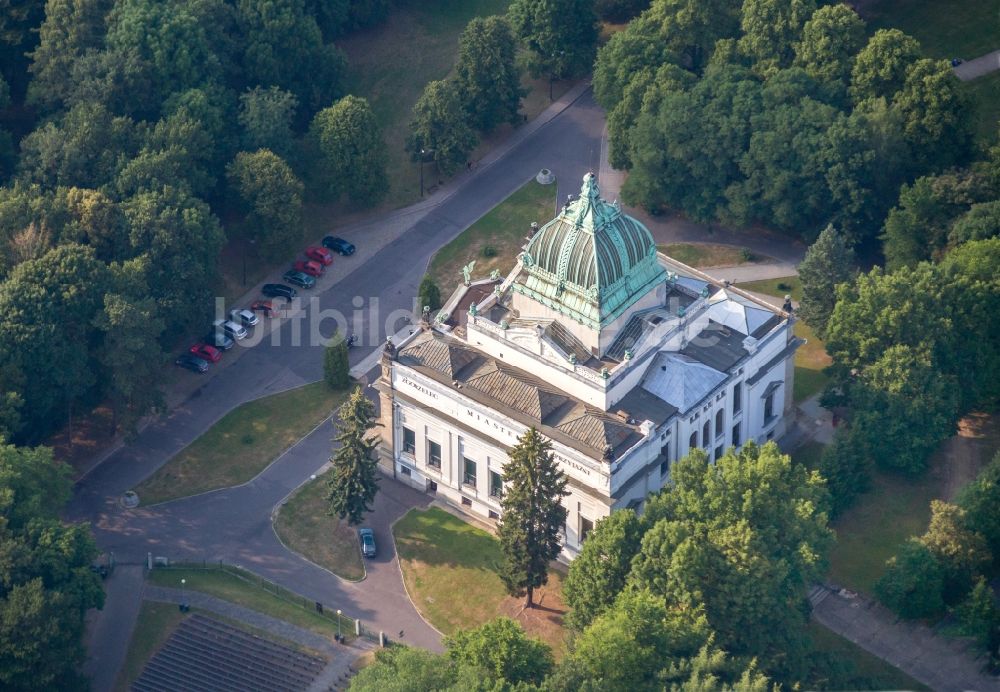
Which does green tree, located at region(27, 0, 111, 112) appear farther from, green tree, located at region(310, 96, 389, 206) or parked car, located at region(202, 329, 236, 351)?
parked car, located at region(202, 329, 236, 351)

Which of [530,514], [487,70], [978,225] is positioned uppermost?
[487,70]

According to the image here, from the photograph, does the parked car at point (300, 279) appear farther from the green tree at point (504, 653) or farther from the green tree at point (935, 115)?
the green tree at point (935, 115)

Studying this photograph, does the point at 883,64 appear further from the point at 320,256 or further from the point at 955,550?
the point at 320,256

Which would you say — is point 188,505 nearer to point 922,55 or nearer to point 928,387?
point 928,387

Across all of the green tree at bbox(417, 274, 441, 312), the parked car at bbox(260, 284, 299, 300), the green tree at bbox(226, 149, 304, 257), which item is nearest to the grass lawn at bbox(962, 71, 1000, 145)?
the green tree at bbox(417, 274, 441, 312)

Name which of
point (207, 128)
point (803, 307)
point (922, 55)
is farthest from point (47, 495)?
point (922, 55)

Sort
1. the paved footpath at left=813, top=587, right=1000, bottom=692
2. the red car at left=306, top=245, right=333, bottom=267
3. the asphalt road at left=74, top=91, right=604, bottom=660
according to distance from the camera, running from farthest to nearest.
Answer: the red car at left=306, top=245, right=333, bottom=267
the asphalt road at left=74, top=91, right=604, bottom=660
the paved footpath at left=813, top=587, right=1000, bottom=692

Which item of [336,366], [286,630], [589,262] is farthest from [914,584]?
[336,366]
